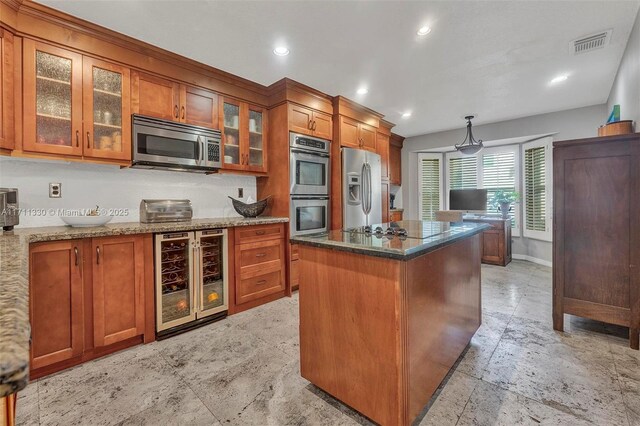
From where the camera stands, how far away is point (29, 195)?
7.60ft

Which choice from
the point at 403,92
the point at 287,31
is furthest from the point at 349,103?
the point at 287,31

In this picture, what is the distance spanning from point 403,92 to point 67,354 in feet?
13.7

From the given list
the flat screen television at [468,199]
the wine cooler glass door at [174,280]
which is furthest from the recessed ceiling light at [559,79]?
the wine cooler glass door at [174,280]

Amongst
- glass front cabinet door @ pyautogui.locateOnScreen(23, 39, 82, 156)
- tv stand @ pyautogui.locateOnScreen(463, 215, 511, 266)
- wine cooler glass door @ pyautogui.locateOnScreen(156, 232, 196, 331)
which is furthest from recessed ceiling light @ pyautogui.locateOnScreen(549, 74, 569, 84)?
glass front cabinet door @ pyautogui.locateOnScreen(23, 39, 82, 156)

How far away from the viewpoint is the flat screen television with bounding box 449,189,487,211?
17.8ft

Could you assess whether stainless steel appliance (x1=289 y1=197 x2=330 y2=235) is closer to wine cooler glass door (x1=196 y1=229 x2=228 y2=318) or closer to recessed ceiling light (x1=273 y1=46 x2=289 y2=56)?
wine cooler glass door (x1=196 y1=229 x2=228 y2=318)

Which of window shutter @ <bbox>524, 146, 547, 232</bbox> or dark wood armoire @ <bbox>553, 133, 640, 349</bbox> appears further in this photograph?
window shutter @ <bbox>524, 146, 547, 232</bbox>

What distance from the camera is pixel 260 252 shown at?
10.3ft

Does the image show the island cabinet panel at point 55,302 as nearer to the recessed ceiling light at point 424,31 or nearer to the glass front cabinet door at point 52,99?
the glass front cabinet door at point 52,99

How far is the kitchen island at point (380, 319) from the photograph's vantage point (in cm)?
134

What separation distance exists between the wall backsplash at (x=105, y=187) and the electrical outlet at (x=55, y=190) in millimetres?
23

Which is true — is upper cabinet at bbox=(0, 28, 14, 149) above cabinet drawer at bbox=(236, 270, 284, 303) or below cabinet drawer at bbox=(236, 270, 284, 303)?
above

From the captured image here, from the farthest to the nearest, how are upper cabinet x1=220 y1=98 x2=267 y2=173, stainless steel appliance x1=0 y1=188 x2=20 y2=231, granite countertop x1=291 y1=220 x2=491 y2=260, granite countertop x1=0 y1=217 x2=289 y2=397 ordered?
upper cabinet x1=220 y1=98 x2=267 y2=173, stainless steel appliance x1=0 y1=188 x2=20 y2=231, granite countertop x1=291 y1=220 x2=491 y2=260, granite countertop x1=0 y1=217 x2=289 y2=397

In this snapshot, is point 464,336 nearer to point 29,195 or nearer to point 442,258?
point 442,258
